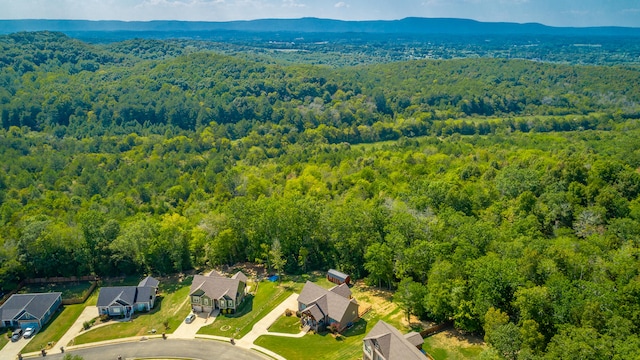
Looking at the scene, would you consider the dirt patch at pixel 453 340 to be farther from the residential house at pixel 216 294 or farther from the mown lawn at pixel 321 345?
the residential house at pixel 216 294

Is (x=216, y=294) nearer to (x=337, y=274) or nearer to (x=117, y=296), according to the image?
(x=117, y=296)

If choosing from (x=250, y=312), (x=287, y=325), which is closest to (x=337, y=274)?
(x=287, y=325)

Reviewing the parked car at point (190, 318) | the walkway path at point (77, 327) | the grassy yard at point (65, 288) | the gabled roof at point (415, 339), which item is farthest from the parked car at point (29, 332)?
the gabled roof at point (415, 339)

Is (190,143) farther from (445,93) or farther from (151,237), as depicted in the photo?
(445,93)

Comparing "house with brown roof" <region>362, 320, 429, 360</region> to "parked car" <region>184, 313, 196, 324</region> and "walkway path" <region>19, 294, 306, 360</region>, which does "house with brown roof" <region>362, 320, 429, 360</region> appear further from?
"parked car" <region>184, 313, 196, 324</region>

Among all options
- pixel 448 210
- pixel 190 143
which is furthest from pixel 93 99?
pixel 448 210

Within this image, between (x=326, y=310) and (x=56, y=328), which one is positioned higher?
(x=326, y=310)
